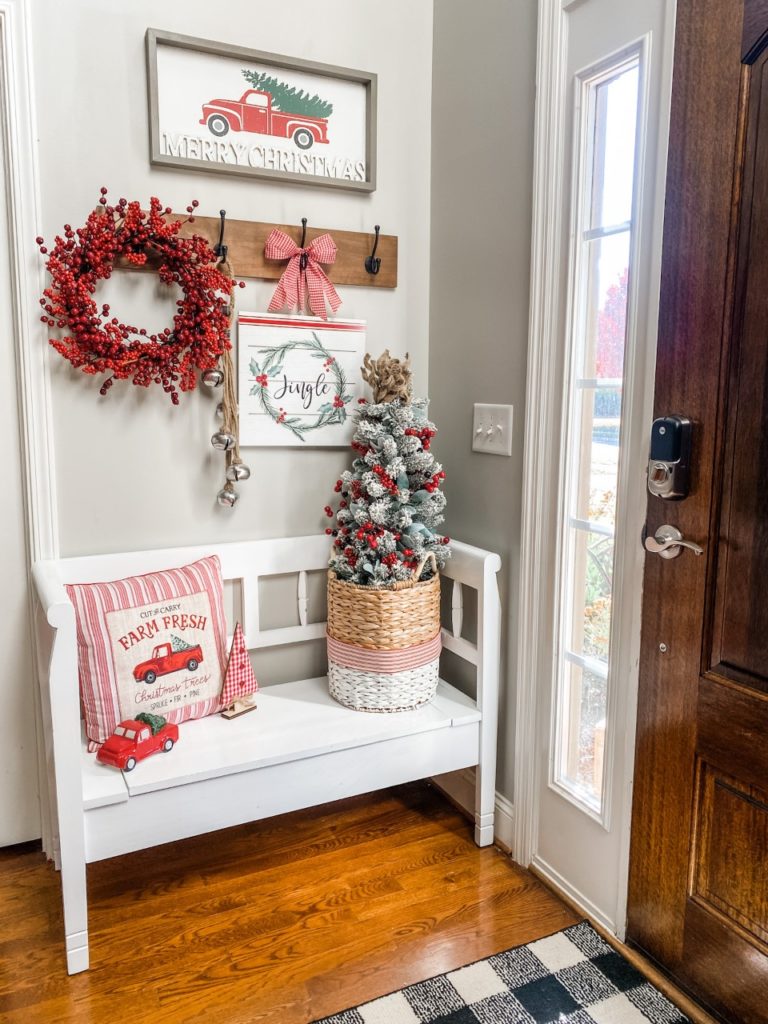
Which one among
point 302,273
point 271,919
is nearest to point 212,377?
point 302,273

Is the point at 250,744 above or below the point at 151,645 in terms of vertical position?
below

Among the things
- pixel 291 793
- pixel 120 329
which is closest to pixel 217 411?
pixel 120 329

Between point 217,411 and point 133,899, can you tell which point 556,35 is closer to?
point 217,411

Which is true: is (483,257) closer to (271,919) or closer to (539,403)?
(539,403)

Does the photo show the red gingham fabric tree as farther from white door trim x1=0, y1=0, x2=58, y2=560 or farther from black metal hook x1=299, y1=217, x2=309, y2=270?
black metal hook x1=299, y1=217, x2=309, y2=270

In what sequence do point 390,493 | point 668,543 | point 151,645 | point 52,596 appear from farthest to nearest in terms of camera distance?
point 390,493 → point 151,645 → point 52,596 → point 668,543

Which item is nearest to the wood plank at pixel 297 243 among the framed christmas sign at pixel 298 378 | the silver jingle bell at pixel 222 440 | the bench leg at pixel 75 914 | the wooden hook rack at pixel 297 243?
the wooden hook rack at pixel 297 243

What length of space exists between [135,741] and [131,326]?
3.20ft

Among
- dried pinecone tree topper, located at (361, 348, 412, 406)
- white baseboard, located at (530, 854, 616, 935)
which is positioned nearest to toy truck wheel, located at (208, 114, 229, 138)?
dried pinecone tree topper, located at (361, 348, 412, 406)

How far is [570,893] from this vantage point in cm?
181

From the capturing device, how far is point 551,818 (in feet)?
6.15

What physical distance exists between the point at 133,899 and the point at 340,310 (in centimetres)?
157

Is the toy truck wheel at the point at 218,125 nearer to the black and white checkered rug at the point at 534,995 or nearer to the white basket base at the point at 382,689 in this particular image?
the white basket base at the point at 382,689

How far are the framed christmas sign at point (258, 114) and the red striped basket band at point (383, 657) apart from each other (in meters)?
1.21
